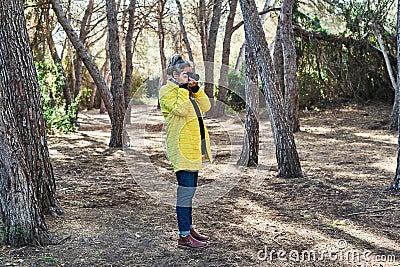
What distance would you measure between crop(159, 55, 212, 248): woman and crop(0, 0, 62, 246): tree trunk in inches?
48.4

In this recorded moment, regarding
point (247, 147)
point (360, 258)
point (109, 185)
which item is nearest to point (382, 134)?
point (247, 147)

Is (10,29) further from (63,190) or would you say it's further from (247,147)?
(247,147)

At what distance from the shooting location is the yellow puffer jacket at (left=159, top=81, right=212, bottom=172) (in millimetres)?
3908

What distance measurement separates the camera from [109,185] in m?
6.86

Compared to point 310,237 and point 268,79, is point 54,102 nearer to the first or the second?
point 268,79

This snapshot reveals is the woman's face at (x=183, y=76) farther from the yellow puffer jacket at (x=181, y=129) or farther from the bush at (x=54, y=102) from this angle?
the bush at (x=54, y=102)

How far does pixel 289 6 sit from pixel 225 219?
234 inches

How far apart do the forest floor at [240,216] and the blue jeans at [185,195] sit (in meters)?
0.24

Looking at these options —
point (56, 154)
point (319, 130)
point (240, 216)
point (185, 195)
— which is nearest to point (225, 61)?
point (319, 130)

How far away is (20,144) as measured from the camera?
4066 millimetres

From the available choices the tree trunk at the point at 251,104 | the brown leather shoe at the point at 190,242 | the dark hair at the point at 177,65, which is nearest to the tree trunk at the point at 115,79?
the tree trunk at the point at 251,104

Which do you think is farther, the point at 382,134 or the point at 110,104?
the point at 382,134

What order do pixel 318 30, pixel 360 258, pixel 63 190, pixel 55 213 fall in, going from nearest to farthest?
pixel 360 258
pixel 55 213
pixel 63 190
pixel 318 30

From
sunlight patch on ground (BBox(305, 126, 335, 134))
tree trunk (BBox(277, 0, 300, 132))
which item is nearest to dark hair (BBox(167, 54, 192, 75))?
tree trunk (BBox(277, 0, 300, 132))
